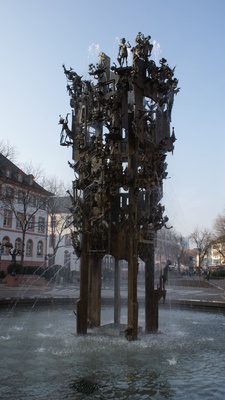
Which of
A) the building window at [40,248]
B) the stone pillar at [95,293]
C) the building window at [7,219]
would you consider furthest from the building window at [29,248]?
the stone pillar at [95,293]

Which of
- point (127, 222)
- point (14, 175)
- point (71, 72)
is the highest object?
point (14, 175)

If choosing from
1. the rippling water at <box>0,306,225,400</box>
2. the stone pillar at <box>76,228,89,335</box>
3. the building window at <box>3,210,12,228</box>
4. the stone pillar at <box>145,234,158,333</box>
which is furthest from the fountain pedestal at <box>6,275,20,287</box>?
the stone pillar at <box>145,234,158,333</box>

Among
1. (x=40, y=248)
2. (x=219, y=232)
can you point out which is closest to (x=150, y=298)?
(x=40, y=248)

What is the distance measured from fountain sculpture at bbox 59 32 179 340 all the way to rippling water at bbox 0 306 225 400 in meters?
1.00

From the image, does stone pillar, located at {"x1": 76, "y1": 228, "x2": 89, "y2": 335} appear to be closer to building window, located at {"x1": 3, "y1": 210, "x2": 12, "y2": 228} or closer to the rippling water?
the rippling water

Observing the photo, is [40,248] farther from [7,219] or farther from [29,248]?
[7,219]

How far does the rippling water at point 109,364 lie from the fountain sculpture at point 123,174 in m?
1.00

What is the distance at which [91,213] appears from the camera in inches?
459

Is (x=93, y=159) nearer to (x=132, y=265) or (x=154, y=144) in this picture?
(x=154, y=144)

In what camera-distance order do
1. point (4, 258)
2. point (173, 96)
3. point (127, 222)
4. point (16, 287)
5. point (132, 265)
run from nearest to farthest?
point (132, 265) < point (127, 222) < point (173, 96) < point (16, 287) < point (4, 258)

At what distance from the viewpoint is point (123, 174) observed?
11.0 m

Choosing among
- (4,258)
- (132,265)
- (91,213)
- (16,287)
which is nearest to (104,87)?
(91,213)

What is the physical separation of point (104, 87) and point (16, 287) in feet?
90.6

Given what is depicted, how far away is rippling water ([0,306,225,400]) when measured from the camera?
255 inches
